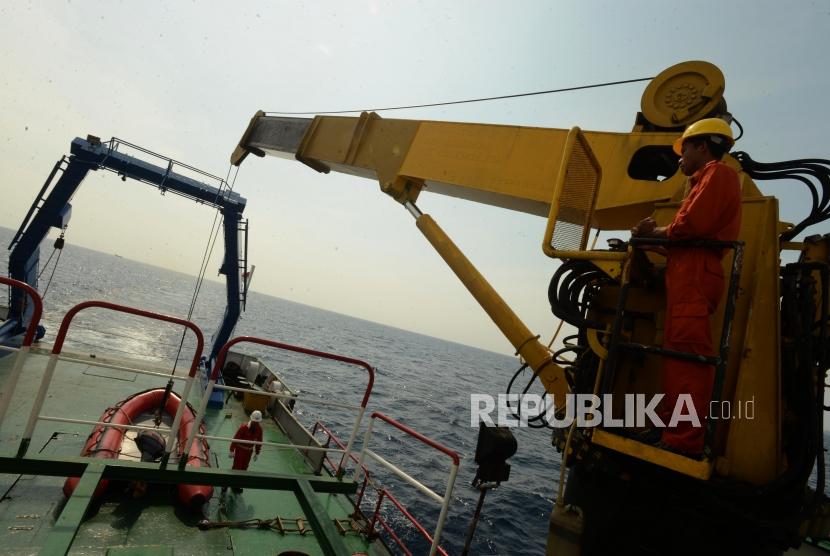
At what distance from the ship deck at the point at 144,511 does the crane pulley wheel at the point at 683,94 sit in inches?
159

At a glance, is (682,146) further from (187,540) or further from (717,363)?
(187,540)

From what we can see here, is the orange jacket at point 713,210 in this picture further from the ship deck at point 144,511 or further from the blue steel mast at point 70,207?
the blue steel mast at point 70,207

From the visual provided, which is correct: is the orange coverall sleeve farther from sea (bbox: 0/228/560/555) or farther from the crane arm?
sea (bbox: 0/228/560/555)

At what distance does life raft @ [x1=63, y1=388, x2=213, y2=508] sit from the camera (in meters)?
4.98

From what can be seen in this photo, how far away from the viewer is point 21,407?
7.20 metres

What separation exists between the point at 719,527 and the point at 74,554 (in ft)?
17.5

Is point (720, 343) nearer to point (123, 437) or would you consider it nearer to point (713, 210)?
point (713, 210)

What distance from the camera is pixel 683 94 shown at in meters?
3.54

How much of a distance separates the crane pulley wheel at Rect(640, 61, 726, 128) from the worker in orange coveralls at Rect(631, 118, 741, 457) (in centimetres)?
121

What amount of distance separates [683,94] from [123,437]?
24.2 feet

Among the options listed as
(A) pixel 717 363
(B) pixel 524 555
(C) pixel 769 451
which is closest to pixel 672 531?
(C) pixel 769 451

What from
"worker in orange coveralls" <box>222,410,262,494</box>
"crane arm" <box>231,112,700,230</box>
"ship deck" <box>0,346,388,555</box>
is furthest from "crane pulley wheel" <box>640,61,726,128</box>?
"worker in orange coveralls" <box>222,410,262,494</box>

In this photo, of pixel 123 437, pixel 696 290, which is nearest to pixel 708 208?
pixel 696 290

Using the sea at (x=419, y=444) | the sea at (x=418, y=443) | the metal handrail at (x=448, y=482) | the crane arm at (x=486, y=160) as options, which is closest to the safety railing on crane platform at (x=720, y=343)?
the crane arm at (x=486, y=160)
